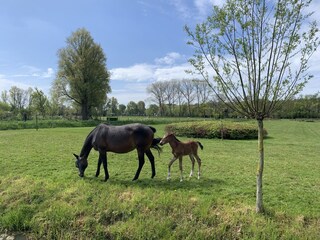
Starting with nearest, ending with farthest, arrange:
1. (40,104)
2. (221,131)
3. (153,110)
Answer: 1. (221,131)
2. (40,104)
3. (153,110)

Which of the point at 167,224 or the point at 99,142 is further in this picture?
the point at 99,142

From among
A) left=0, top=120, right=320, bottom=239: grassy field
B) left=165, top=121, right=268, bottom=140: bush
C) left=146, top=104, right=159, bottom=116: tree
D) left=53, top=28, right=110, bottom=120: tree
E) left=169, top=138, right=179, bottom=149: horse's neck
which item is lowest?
left=0, top=120, right=320, bottom=239: grassy field

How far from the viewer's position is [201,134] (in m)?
20.3

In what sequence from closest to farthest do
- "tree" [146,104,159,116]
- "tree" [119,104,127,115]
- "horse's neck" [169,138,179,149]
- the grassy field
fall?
the grassy field
"horse's neck" [169,138,179,149]
"tree" [146,104,159,116]
"tree" [119,104,127,115]

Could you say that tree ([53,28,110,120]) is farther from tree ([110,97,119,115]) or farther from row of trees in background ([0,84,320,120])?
tree ([110,97,119,115])

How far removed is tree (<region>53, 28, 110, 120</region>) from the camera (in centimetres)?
4025

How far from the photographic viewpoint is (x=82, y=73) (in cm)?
4031

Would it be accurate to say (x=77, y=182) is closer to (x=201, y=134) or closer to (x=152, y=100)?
(x=201, y=134)

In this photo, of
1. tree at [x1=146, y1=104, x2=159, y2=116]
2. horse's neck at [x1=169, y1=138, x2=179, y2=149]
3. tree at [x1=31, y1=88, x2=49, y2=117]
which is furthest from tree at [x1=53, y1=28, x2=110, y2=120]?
tree at [x1=146, y1=104, x2=159, y2=116]

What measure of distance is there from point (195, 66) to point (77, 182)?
4.54 meters

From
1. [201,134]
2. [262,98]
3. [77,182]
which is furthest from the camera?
[201,134]

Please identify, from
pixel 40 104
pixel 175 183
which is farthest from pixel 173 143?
pixel 40 104

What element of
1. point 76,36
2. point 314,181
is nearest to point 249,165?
point 314,181

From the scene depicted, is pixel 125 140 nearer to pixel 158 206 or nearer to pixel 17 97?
pixel 158 206
